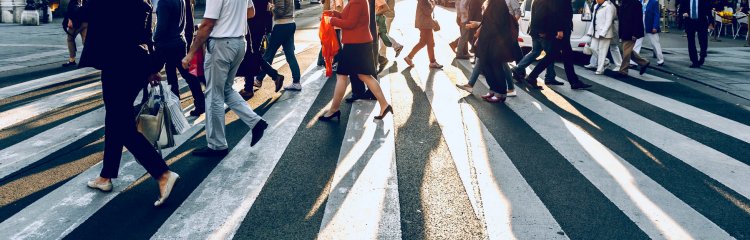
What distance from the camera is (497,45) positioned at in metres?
8.48

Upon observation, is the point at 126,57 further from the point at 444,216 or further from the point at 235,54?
the point at 444,216

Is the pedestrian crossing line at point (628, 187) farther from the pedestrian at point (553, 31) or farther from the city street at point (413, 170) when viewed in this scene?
the pedestrian at point (553, 31)

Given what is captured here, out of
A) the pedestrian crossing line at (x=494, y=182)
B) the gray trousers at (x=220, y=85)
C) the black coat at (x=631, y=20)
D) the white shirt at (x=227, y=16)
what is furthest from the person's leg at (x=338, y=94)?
the black coat at (x=631, y=20)

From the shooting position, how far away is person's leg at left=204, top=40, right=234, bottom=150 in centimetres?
567

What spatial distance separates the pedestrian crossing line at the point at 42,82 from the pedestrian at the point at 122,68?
5.24 m

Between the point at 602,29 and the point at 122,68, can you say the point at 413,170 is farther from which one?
the point at 602,29

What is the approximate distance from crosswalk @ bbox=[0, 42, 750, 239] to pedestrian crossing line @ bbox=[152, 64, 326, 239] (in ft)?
0.05

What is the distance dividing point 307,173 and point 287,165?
30 centimetres

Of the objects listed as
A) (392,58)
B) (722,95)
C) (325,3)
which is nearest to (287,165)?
(325,3)

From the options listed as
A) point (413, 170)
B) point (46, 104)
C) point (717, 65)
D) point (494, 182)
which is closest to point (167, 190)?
point (413, 170)

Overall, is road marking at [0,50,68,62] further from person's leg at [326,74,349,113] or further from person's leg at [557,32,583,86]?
person's leg at [557,32,583,86]

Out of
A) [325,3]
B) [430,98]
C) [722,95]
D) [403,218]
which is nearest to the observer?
[403,218]

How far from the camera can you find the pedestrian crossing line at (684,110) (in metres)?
7.17

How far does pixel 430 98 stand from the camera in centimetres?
877
